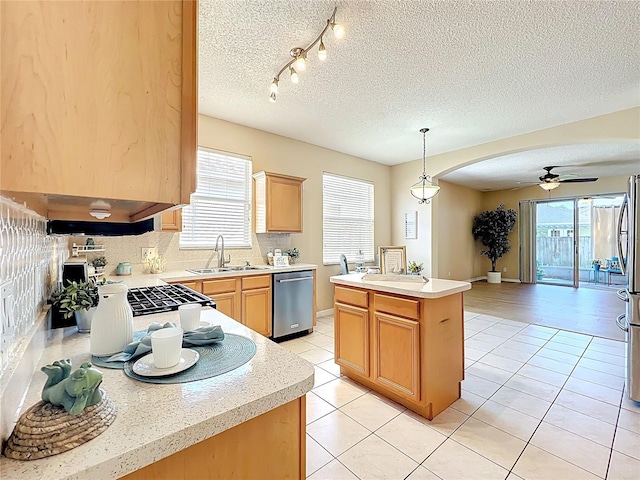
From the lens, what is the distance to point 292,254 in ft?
14.0

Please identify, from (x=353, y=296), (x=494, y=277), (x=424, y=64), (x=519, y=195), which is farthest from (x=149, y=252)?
(x=519, y=195)

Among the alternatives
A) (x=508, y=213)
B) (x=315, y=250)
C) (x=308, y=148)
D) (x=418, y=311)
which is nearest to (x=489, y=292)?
(x=508, y=213)

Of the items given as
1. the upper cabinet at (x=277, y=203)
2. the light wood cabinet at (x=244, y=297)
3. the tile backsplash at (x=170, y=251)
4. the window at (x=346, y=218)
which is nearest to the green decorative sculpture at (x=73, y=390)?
the light wood cabinet at (x=244, y=297)

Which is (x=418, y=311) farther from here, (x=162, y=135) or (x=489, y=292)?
(x=489, y=292)

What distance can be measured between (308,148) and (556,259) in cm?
786

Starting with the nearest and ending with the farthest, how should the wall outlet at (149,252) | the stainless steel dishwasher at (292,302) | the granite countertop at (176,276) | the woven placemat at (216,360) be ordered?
1. the woven placemat at (216,360)
2. the granite countertop at (176,276)
3. the wall outlet at (149,252)
4. the stainless steel dishwasher at (292,302)

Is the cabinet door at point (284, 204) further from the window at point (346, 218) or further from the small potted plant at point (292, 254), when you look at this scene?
the window at point (346, 218)

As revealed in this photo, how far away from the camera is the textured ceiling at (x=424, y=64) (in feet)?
6.66

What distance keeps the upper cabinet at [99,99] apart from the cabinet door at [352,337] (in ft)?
7.18

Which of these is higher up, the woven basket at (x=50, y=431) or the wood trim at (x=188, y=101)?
the wood trim at (x=188, y=101)

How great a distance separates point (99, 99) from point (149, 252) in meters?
3.21

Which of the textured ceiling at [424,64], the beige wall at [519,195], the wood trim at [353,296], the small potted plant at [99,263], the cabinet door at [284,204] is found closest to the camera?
the textured ceiling at [424,64]

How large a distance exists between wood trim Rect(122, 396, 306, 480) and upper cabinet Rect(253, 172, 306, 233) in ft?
10.6

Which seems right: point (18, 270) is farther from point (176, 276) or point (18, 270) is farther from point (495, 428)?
point (495, 428)
